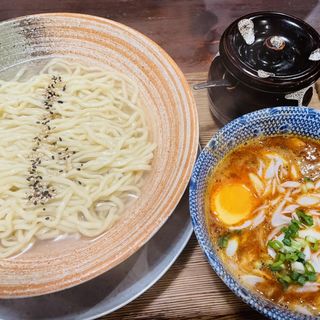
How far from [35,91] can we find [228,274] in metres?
1.42

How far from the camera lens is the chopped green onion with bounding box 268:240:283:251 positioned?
60.8 inches

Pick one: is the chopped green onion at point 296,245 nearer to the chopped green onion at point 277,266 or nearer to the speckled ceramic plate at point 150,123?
the chopped green onion at point 277,266

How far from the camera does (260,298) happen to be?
1452 mm

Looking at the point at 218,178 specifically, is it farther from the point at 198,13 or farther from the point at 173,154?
the point at 198,13

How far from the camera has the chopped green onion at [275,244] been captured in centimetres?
154

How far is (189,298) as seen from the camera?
5.64 feet

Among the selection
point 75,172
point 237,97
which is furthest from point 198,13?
point 75,172

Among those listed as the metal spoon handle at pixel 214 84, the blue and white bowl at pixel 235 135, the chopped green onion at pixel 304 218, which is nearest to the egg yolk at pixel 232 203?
the blue and white bowl at pixel 235 135

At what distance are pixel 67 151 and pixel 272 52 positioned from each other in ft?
3.60

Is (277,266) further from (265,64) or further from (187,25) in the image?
(187,25)

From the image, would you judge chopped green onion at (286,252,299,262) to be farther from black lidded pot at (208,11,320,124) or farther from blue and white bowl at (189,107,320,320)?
black lidded pot at (208,11,320,124)

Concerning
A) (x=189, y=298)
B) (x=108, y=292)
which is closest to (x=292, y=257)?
(x=189, y=298)

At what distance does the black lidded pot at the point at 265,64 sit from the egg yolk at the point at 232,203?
47 centimetres

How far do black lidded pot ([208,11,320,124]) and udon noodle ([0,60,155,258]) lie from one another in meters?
0.46
